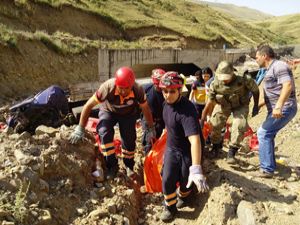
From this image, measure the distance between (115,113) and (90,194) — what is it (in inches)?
41.7

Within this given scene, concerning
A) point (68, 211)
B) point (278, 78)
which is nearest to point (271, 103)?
point (278, 78)

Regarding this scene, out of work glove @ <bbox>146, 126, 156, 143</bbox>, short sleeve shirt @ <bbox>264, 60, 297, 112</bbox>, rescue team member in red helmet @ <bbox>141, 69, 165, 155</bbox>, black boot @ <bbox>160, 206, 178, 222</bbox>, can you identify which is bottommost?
black boot @ <bbox>160, 206, 178, 222</bbox>

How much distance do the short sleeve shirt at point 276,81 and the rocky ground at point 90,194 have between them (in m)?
1.09

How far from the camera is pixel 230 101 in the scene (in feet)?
16.7

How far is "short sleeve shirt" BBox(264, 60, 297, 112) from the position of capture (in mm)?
4402

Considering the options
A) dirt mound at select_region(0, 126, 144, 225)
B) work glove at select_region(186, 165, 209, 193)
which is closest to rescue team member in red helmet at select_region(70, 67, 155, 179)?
dirt mound at select_region(0, 126, 144, 225)

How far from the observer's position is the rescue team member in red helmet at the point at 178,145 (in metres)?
3.55

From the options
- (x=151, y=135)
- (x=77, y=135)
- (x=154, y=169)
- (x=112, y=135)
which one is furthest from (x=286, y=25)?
(x=77, y=135)

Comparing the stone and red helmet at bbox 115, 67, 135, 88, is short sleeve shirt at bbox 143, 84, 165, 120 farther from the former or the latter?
the stone

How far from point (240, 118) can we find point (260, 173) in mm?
821

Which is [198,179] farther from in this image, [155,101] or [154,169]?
[155,101]

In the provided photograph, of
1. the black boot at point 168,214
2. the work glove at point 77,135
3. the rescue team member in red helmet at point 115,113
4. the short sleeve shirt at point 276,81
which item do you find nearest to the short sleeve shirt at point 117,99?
the rescue team member in red helmet at point 115,113

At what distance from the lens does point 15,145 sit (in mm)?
4047

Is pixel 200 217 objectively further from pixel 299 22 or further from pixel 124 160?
pixel 299 22
